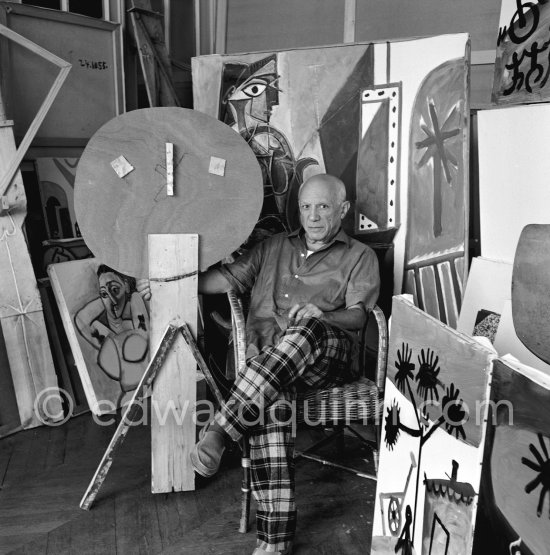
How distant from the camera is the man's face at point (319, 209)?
8.59ft

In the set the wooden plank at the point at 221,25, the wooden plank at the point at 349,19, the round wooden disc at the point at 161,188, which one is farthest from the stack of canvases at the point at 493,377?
the wooden plank at the point at 221,25

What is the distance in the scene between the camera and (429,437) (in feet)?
5.75

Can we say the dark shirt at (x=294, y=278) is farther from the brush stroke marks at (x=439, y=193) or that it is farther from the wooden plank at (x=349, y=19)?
the wooden plank at (x=349, y=19)

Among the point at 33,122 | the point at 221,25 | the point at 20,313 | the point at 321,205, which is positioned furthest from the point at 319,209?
the point at 221,25

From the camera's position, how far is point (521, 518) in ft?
4.60

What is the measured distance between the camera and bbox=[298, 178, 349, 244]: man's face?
8.59ft

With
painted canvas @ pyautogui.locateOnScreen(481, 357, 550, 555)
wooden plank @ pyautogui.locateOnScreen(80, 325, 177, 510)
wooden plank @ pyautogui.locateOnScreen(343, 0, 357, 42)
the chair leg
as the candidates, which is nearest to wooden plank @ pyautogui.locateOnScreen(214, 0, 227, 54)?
wooden plank @ pyautogui.locateOnScreen(343, 0, 357, 42)

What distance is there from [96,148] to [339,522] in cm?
159

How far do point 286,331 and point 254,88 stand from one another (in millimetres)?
1294

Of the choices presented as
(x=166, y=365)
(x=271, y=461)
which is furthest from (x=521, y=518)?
(x=166, y=365)

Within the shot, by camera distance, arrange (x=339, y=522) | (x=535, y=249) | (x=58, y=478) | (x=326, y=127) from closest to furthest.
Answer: (x=535, y=249)
(x=339, y=522)
(x=58, y=478)
(x=326, y=127)

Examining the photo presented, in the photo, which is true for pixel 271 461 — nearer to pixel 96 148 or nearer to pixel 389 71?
pixel 96 148

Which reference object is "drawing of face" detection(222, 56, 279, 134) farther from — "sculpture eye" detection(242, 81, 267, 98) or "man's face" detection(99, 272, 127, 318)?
"man's face" detection(99, 272, 127, 318)

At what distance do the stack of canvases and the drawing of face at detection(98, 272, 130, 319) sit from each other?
5.55 feet
